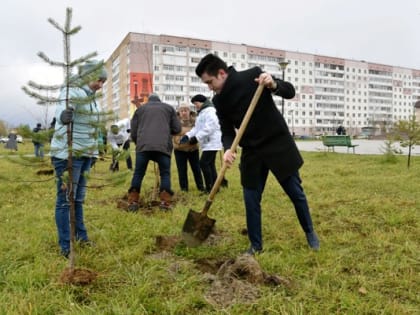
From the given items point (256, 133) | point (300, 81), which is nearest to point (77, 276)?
point (256, 133)

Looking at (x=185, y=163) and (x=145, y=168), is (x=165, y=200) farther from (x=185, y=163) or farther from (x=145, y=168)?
(x=185, y=163)

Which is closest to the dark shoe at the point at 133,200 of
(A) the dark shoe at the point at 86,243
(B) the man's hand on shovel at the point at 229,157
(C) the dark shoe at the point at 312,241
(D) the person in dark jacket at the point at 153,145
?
(D) the person in dark jacket at the point at 153,145

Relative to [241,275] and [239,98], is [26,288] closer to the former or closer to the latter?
[241,275]

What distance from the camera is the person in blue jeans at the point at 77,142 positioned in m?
2.47

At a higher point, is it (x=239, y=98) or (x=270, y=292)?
(x=239, y=98)

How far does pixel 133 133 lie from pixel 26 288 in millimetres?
2848

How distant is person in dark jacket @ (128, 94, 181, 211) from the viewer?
15.6 feet

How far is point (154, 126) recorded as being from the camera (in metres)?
4.80

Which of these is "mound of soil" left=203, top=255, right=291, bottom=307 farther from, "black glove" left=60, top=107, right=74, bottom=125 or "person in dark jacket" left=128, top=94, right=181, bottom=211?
"person in dark jacket" left=128, top=94, right=181, bottom=211

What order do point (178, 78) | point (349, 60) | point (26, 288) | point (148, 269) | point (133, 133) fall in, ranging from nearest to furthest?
point (26, 288) < point (148, 269) < point (133, 133) < point (178, 78) < point (349, 60)

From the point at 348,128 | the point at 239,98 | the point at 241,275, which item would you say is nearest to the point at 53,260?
the point at 241,275

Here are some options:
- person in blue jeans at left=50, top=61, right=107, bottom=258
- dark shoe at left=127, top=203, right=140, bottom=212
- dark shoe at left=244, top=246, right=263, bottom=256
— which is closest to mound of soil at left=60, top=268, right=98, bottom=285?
person in blue jeans at left=50, top=61, right=107, bottom=258

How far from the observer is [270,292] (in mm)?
2365

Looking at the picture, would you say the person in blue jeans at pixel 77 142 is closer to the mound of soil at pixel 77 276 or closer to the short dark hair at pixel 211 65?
the mound of soil at pixel 77 276
